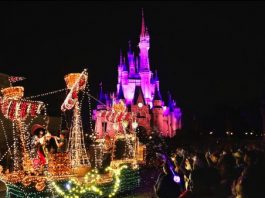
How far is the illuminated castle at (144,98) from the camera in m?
47.2

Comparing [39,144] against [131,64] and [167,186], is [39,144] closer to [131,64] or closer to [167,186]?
[167,186]

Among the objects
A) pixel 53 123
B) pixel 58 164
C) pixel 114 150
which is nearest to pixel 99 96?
pixel 53 123

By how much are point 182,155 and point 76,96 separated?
14.7ft

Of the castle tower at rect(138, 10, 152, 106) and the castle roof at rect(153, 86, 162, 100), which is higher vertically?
the castle tower at rect(138, 10, 152, 106)

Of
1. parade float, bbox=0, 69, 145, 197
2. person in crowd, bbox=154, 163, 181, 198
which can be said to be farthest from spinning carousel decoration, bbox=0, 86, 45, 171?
person in crowd, bbox=154, 163, 181, 198

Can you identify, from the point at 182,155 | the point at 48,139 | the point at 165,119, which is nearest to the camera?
the point at 182,155

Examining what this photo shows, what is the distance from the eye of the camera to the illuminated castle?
4718 centimetres

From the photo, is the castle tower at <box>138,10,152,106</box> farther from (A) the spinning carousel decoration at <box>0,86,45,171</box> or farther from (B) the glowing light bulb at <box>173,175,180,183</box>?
(B) the glowing light bulb at <box>173,175,180,183</box>

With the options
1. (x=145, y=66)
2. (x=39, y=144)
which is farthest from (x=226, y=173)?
(x=145, y=66)

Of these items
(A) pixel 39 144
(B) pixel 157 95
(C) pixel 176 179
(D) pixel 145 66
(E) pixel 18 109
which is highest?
(D) pixel 145 66

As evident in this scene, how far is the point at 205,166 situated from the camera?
258 inches

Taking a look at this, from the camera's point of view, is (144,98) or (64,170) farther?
(144,98)

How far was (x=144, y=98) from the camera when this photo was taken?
161 feet

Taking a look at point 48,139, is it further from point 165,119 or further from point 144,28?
point 144,28
